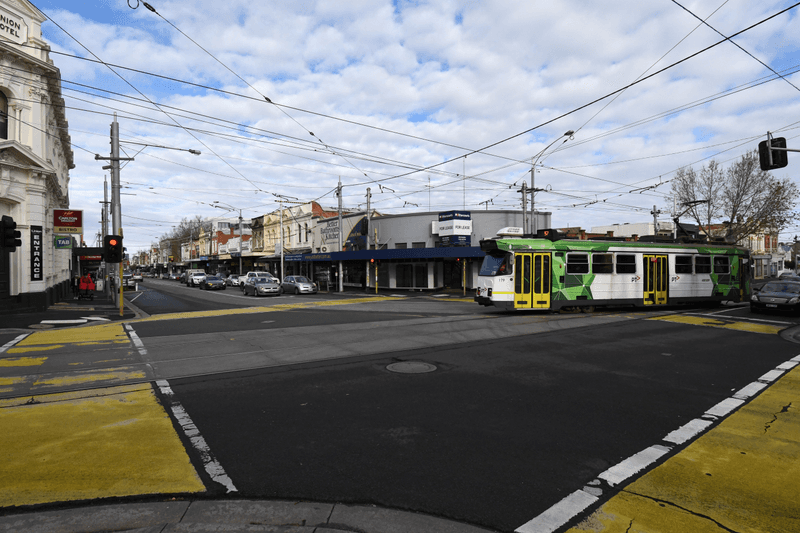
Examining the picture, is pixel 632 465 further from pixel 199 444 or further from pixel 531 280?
pixel 531 280

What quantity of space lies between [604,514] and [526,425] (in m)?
1.99

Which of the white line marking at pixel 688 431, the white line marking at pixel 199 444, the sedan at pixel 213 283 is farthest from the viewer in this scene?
the sedan at pixel 213 283

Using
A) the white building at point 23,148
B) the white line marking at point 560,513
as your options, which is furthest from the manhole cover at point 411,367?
the white building at point 23,148

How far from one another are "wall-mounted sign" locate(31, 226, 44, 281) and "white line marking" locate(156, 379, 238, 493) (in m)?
17.7

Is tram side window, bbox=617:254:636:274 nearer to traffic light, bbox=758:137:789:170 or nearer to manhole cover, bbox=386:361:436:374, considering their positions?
traffic light, bbox=758:137:789:170

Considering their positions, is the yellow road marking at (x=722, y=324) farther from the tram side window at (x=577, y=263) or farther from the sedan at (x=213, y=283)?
the sedan at (x=213, y=283)

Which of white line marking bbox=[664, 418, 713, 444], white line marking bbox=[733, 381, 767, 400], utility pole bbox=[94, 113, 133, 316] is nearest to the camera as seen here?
white line marking bbox=[664, 418, 713, 444]

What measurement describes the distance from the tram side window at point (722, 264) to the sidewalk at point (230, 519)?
23.4 meters

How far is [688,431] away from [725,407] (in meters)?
1.48

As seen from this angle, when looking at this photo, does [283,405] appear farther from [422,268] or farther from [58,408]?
[422,268]

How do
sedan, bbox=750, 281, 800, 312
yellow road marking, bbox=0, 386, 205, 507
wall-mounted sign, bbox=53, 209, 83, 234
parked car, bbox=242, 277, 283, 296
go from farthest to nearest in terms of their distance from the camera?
parked car, bbox=242, 277, 283, 296 < wall-mounted sign, bbox=53, 209, 83, 234 < sedan, bbox=750, 281, 800, 312 < yellow road marking, bbox=0, 386, 205, 507

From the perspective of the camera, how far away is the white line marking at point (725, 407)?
20.0 feet

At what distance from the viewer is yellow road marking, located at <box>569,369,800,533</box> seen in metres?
3.40

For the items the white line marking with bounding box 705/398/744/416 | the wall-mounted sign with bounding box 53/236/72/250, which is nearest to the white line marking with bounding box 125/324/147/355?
the white line marking with bounding box 705/398/744/416
